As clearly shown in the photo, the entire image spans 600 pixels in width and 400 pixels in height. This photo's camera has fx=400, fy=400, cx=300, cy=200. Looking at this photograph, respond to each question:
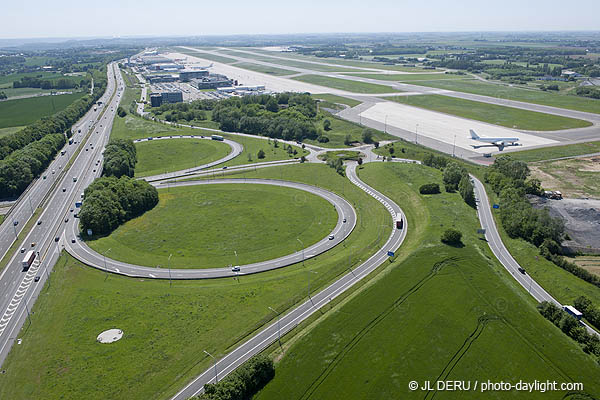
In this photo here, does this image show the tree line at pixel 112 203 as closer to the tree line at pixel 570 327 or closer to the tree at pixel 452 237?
the tree at pixel 452 237

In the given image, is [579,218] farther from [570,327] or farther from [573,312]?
[570,327]

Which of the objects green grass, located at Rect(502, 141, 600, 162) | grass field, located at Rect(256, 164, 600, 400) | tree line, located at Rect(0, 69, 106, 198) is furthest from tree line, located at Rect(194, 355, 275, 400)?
green grass, located at Rect(502, 141, 600, 162)

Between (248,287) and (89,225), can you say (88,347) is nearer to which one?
(248,287)

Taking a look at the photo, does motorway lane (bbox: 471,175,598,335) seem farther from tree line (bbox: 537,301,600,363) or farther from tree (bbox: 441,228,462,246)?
tree (bbox: 441,228,462,246)

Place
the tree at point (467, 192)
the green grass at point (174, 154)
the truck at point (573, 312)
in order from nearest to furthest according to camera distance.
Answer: the truck at point (573, 312), the tree at point (467, 192), the green grass at point (174, 154)

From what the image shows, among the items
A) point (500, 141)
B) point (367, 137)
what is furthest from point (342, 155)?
point (500, 141)

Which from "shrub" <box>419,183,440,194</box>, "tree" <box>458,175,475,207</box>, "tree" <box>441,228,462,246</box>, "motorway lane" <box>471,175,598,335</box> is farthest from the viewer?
"shrub" <box>419,183,440,194</box>

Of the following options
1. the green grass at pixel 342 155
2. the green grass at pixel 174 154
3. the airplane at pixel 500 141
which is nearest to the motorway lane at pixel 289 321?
the green grass at pixel 342 155
